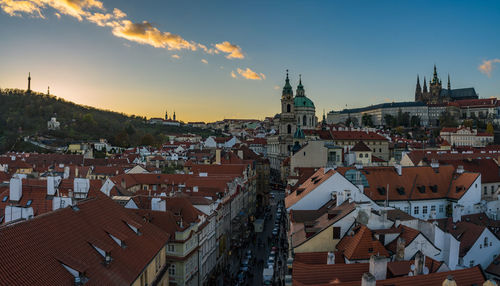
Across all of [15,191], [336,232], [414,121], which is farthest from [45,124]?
[414,121]

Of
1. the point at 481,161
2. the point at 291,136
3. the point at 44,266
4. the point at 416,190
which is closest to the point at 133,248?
the point at 44,266

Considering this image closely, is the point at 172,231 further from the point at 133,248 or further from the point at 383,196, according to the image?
the point at 383,196

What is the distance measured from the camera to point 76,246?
704 inches

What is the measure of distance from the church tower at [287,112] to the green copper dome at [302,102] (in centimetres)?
2370

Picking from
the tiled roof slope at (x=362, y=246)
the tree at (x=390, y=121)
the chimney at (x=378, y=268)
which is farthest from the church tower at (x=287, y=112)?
the chimney at (x=378, y=268)

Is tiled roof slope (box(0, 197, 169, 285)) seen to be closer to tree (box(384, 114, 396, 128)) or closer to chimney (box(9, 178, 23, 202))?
chimney (box(9, 178, 23, 202))

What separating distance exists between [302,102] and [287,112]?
27.2m

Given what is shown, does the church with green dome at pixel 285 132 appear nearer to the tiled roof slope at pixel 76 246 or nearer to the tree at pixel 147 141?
the tree at pixel 147 141

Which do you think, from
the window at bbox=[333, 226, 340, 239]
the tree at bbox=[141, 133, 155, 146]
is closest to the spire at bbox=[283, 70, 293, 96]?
the tree at bbox=[141, 133, 155, 146]

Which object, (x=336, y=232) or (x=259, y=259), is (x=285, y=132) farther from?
(x=336, y=232)

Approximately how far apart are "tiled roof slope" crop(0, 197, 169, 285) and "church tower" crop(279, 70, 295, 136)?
8639cm

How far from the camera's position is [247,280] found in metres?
37.3

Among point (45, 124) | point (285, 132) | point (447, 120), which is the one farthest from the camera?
point (447, 120)

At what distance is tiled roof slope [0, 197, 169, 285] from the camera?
14445 mm
